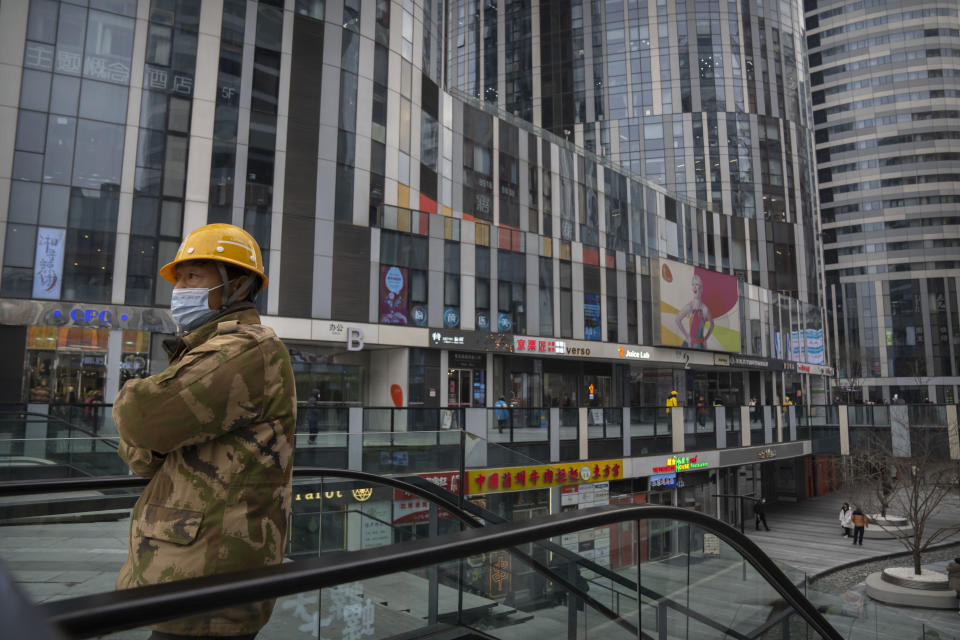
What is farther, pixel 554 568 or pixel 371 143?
pixel 371 143

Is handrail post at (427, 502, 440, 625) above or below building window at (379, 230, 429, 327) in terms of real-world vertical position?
below

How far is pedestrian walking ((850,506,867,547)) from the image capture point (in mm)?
27275

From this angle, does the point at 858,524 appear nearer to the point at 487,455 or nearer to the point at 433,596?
the point at 487,455

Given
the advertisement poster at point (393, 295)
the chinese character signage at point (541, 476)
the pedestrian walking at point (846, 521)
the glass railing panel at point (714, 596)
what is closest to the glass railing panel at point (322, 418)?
the chinese character signage at point (541, 476)

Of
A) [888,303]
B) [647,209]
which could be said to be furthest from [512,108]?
[888,303]

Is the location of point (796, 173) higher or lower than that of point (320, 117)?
higher

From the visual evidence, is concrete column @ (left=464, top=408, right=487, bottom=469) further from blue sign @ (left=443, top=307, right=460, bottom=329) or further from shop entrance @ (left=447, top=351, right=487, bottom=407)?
blue sign @ (left=443, top=307, right=460, bottom=329)

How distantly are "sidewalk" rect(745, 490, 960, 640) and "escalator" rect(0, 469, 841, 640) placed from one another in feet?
55.9

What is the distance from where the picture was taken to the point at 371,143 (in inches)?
1236

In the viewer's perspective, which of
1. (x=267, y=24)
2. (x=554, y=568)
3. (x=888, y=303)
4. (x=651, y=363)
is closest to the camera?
(x=554, y=568)

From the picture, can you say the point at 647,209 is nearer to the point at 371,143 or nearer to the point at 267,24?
the point at 371,143

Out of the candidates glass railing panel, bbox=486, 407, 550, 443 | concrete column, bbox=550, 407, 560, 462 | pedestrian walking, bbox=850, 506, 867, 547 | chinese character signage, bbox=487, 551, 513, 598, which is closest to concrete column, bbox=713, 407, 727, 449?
pedestrian walking, bbox=850, 506, 867, 547

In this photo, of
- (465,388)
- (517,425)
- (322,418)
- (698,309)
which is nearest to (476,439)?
(322,418)

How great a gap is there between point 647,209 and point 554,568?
48.0 metres
